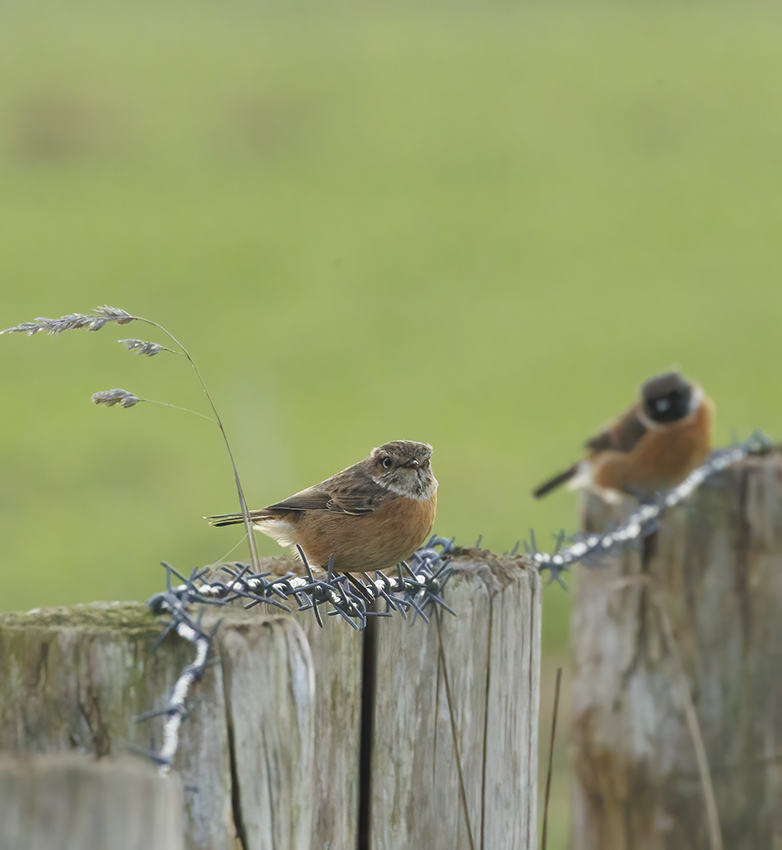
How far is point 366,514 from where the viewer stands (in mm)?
2900

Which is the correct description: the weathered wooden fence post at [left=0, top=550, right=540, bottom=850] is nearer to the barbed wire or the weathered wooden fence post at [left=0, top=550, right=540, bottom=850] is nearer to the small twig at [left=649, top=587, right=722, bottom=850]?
the barbed wire

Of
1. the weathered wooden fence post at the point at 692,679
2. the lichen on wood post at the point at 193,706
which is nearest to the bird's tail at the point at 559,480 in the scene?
the weathered wooden fence post at the point at 692,679

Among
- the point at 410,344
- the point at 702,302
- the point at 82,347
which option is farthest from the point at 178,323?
the point at 702,302

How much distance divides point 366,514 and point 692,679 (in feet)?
4.81

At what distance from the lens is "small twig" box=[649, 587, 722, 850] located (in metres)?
3.24

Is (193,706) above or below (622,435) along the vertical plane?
below

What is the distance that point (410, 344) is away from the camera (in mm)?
13031

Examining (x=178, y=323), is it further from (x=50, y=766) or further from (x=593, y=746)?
(x=50, y=766)

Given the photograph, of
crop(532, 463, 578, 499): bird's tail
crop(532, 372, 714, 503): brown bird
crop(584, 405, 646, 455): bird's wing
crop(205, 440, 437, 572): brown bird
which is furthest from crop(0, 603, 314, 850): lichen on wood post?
crop(532, 463, 578, 499): bird's tail

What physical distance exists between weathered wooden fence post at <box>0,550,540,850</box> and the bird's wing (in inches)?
228

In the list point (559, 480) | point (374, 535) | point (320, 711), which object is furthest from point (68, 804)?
point (559, 480)

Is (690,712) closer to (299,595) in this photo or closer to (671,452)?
(299,595)

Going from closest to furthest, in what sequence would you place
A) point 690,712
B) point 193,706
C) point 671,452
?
point 193,706, point 690,712, point 671,452

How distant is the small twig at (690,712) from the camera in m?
3.24
